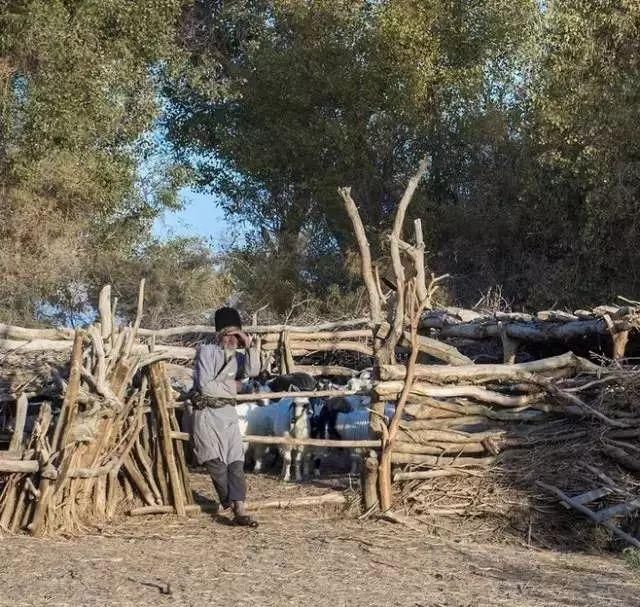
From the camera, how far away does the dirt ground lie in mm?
7375

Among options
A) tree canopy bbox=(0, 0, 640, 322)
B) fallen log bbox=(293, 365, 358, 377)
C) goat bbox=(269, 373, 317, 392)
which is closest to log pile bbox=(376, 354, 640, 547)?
goat bbox=(269, 373, 317, 392)

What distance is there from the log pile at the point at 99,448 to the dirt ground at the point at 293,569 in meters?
0.25

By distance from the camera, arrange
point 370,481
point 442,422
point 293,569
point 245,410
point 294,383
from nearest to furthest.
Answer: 1. point 293,569
2. point 370,481
3. point 442,422
4. point 245,410
5. point 294,383

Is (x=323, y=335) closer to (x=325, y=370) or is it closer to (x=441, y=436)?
(x=325, y=370)

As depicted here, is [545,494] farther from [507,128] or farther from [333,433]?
[507,128]

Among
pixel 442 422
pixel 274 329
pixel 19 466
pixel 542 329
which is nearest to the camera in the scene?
pixel 19 466

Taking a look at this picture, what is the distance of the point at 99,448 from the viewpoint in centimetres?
955

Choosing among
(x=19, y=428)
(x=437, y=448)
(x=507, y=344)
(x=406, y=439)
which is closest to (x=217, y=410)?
(x=406, y=439)

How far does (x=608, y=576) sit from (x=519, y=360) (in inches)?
278

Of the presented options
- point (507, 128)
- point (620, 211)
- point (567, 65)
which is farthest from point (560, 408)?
point (507, 128)

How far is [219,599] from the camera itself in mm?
7262

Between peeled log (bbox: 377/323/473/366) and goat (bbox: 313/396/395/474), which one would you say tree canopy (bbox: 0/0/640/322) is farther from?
goat (bbox: 313/396/395/474)

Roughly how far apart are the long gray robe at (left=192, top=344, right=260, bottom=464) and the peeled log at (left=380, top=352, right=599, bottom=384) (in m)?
1.15

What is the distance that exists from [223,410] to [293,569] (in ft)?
6.84
